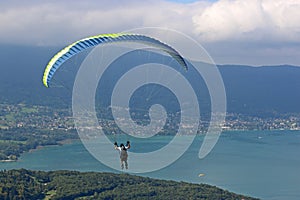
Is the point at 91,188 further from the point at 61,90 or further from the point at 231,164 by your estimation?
the point at 61,90

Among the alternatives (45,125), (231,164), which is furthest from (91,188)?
(45,125)

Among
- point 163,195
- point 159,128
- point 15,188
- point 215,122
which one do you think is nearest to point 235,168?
point 163,195

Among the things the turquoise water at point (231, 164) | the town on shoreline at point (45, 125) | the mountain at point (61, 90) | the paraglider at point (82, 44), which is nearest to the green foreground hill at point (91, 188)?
the turquoise water at point (231, 164)

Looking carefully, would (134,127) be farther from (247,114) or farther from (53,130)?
(247,114)

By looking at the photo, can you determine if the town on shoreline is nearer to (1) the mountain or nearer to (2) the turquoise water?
(2) the turquoise water

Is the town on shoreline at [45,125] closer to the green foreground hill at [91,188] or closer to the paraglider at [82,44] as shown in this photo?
the green foreground hill at [91,188]
